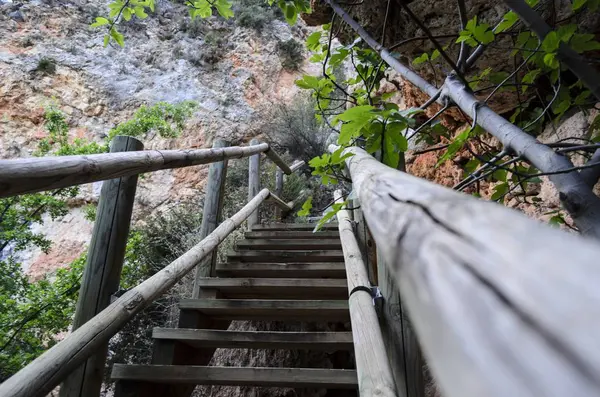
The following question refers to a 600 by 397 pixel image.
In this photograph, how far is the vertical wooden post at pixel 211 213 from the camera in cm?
211

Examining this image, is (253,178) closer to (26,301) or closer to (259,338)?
(259,338)

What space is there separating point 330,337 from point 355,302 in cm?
73

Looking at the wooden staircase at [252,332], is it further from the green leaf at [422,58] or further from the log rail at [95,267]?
the green leaf at [422,58]

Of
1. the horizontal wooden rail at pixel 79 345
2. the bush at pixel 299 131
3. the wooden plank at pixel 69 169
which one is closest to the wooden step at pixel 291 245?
the horizontal wooden rail at pixel 79 345

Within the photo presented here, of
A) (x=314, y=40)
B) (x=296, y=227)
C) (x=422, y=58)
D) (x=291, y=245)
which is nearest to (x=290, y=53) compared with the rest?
Result: (x=296, y=227)

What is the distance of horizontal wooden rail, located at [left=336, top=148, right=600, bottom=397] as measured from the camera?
14 centimetres

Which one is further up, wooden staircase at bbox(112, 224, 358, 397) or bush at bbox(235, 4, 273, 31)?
bush at bbox(235, 4, 273, 31)

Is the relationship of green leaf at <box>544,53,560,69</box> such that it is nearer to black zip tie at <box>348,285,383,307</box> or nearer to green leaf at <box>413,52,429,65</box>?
green leaf at <box>413,52,429,65</box>

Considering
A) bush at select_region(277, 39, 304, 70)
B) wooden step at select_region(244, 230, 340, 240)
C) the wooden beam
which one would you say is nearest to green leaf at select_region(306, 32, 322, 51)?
wooden step at select_region(244, 230, 340, 240)

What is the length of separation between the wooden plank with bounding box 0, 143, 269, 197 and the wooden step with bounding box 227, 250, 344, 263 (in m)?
1.31

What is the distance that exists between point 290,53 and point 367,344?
963 centimetres

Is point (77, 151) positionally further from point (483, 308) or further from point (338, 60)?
point (483, 308)

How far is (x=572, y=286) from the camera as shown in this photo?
0.49 ft

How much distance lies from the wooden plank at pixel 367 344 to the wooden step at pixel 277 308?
2.09 feet
